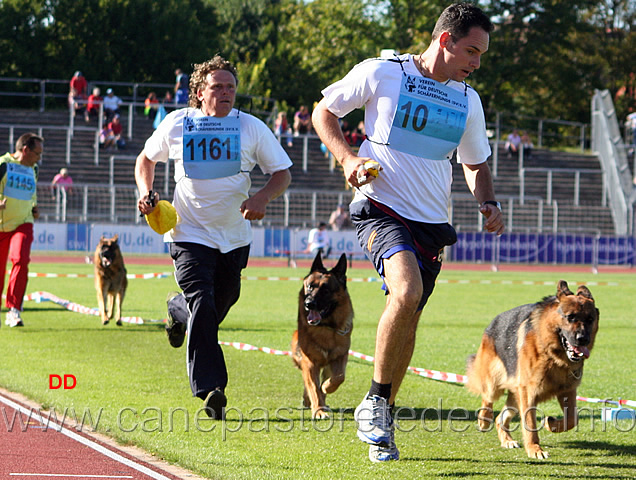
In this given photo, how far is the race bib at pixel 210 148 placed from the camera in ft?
21.4

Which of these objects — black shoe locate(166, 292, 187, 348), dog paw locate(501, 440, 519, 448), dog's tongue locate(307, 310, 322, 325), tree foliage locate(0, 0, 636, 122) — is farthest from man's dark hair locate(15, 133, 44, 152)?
tree foliage locate(0, 0, 636, 122)

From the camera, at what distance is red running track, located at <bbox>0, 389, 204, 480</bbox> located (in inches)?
193

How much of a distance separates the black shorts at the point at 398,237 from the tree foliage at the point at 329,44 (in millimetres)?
52038

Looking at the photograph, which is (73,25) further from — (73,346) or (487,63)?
(73,346)

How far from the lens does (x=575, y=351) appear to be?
227 inches

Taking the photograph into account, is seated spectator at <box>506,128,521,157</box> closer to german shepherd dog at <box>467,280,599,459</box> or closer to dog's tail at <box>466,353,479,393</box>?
dog's tail at <box>466,353,479,393</box>

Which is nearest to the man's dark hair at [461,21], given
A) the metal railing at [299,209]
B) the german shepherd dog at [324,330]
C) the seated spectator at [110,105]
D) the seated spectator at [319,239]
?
the german shepherd dog at [324,330]

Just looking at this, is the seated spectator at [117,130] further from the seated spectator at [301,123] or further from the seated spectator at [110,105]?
the seated spectator at [301,123]

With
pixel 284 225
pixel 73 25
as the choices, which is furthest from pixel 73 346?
pixel 73 25

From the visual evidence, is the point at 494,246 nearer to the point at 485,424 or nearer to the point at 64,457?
the point at 485,424

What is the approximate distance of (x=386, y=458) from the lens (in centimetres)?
516

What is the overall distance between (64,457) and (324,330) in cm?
260

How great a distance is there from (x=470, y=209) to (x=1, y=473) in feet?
102

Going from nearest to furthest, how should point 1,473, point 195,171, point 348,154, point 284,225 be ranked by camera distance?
point 1,473 < point 348,154 < point 195,171 < point 284,225
